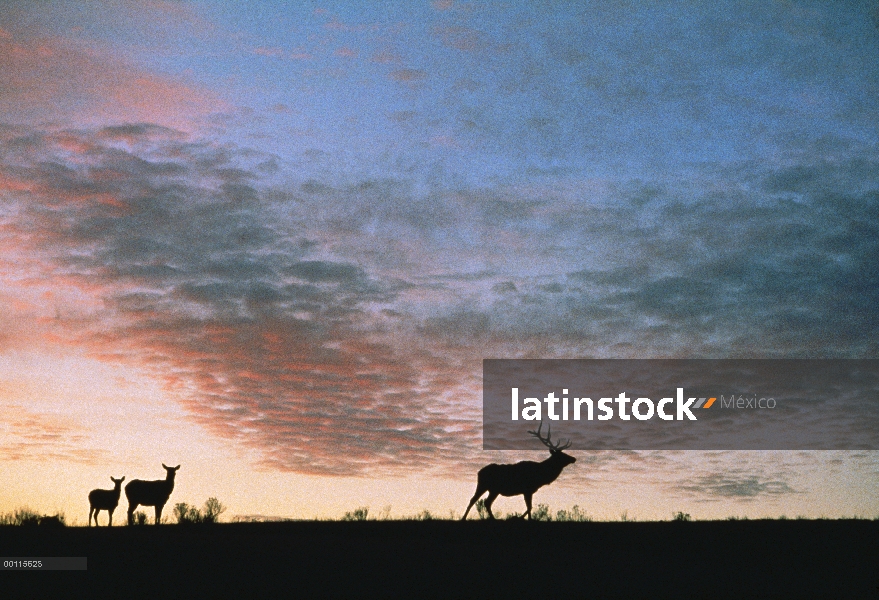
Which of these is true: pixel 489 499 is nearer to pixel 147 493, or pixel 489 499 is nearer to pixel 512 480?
pixel 512 480

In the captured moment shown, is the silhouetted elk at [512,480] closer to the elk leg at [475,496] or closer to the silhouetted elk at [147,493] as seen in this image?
the elk leg at [475,496]

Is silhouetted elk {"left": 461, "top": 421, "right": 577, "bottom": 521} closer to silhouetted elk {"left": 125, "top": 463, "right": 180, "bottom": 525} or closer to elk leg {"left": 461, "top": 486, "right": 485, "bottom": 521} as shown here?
elk leg {"left": 461, "top": 486, "right": 485, "bottom": 521}

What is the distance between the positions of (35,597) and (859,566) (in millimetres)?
16278

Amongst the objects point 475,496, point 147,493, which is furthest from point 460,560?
point 147,493

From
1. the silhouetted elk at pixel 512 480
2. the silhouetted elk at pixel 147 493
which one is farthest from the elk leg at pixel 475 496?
the silhouetted elk at pixel 147 493

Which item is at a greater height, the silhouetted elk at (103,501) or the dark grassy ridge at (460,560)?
the silhouetted elk at (103,501)

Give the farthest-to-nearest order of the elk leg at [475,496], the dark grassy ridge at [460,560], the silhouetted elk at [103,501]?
the silhouetted elk at [103,501]
the elk leg at [475,496]
the dark grassy ridge at [460,560]

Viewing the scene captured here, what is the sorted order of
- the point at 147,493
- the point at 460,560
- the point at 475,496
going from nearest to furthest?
the point at 460,560, the point at 475,496, the point at 147,493

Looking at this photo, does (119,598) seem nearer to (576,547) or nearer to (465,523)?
(576,547)

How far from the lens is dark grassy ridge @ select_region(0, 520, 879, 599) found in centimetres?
1502

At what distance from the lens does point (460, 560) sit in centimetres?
1758

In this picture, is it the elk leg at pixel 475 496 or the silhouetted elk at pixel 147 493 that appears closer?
the elk leg at pixel 475 496

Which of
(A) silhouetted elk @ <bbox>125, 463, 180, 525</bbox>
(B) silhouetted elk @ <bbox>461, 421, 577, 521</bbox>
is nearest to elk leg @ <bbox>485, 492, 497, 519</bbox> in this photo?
(B) silhouetted elk @ <bbox>461, 421, 577, 521</bbox>

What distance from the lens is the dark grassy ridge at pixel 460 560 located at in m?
15.0
